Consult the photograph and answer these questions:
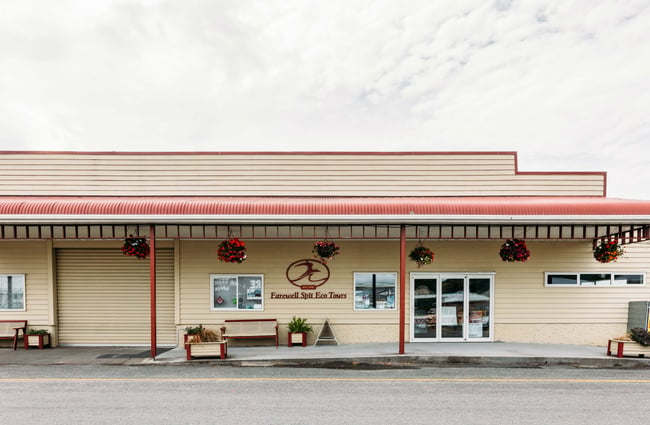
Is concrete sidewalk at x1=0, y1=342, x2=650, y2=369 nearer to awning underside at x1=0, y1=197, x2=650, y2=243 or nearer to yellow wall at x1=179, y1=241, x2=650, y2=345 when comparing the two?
yellow wall at x1=179, y1=241, x2=650, y2=345

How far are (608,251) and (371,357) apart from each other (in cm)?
670

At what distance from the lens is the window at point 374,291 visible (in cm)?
1049

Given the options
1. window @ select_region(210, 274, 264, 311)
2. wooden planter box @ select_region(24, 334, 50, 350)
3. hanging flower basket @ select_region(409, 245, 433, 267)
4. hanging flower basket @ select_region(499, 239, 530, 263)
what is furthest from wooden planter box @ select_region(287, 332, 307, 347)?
wooden planter box @ select_region(24, 334, 50, 350)

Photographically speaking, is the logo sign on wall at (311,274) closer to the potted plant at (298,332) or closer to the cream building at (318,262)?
the cream building at (318,262)

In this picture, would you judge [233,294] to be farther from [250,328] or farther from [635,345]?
[635,345]

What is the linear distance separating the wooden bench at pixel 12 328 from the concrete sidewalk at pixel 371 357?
0.61 m

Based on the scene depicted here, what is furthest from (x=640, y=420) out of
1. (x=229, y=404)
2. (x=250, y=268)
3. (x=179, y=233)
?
(x=179, y=233)

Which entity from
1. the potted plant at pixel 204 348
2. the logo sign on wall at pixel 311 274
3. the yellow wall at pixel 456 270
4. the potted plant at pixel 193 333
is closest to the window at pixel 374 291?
the yellow wall at pixel 456 270

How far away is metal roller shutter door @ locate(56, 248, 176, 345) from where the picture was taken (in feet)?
36.0

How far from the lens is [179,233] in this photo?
1014 centimetres

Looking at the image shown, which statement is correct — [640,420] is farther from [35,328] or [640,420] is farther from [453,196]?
[35,328]

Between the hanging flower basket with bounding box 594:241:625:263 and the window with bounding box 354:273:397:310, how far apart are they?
5297mm

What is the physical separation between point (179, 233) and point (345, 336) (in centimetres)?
548

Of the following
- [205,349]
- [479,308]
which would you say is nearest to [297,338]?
[205,349]
